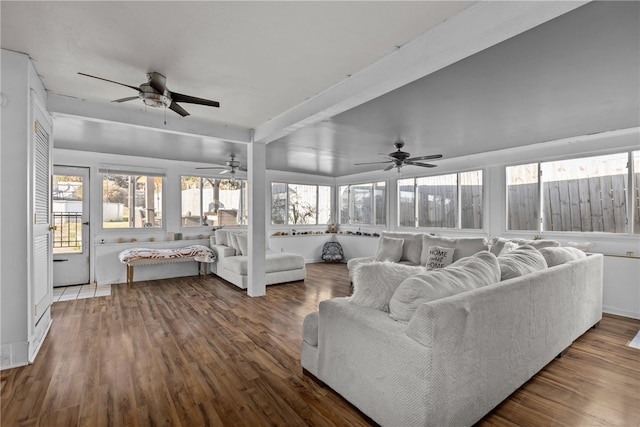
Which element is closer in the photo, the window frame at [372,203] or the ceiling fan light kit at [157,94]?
the ceiling fan light kit at [157,94]

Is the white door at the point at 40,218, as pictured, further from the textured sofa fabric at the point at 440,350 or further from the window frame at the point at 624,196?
the window frame at the point at 624,196

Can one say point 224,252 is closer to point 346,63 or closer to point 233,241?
point 233,241

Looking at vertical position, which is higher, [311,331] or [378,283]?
[378,283]

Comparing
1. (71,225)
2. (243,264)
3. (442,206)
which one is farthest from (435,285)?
(71,225)

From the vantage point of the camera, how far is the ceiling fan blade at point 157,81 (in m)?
2.67

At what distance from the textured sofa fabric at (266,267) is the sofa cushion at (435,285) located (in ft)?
12.2

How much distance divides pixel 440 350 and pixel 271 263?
14.0 ft

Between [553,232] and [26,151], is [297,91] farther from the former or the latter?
[553,232]

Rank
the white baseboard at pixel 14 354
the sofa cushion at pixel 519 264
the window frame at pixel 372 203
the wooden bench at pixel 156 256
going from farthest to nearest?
the window frame at pixel 372 203
the wooden bench at pixel 156 256
the white baseboard at pixel 14 354
the sofa cushion at pixel 519 264

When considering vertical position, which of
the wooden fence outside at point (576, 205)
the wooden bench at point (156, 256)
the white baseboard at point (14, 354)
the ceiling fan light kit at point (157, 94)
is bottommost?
the white baseboard at point (14, 354)

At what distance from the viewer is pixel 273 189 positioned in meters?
8.26

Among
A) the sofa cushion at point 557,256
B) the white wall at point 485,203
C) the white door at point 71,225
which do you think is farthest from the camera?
the white door at point 71,225

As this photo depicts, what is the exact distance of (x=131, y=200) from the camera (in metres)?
6.22

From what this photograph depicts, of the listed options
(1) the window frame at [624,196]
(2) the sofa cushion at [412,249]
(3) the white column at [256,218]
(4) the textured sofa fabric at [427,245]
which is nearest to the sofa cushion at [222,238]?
(3) the white column at [256,218]
